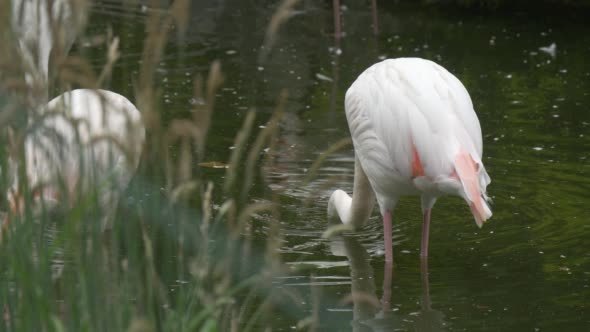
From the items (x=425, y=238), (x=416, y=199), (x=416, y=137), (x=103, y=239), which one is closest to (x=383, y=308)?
(x=425, y=238)

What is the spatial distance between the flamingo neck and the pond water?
127mm

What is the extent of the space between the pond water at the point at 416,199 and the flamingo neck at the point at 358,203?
127 millimetres

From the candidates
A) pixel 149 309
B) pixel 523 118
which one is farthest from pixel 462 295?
pixel 523 118

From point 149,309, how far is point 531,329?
2.13m

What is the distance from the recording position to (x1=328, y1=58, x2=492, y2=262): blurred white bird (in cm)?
393

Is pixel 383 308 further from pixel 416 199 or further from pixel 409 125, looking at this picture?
pixel 416 199

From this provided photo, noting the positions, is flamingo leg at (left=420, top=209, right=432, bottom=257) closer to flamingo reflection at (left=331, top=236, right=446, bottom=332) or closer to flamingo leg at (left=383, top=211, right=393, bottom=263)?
flamingo reflection at (left=331, top=236, right=446, bottom=332)

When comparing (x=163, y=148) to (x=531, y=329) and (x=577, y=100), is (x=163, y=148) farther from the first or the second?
(x=577, y=100)

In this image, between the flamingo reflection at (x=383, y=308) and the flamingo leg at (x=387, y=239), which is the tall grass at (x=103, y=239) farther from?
the flamingo leg at (x=387, y=239)

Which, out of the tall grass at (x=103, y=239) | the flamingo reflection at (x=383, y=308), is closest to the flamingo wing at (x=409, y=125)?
the flamingo reflection at (x=383, y=308)

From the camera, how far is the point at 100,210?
2.12m

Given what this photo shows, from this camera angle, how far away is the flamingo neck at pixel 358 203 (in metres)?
4.80

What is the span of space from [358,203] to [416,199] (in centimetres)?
89

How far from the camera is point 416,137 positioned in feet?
13.3
